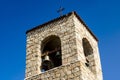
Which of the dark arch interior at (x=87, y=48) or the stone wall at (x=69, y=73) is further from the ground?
the dark arch interior at (x=87, y=48)

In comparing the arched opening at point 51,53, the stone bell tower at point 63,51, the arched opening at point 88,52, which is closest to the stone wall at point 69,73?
the stone bell tower at point 63,51

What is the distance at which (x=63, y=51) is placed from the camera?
37.2 ft

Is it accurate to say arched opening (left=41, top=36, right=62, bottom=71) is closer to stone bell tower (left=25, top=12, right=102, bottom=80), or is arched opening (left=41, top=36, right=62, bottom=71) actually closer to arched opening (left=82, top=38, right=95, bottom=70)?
stone bell tower (left=25, top=12, right=102, bottom=80)

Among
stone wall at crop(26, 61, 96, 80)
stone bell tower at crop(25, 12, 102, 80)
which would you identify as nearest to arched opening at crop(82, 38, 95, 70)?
stone bell tower at crop(25, 12, 102, 80)

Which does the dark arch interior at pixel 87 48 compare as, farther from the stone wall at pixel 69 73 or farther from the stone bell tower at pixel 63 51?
the stone wall at pixel 69 73

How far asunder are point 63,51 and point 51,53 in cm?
71

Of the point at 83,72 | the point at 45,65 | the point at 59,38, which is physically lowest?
the point at 83,72

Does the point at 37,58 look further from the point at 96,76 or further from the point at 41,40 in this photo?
the point at 96,76

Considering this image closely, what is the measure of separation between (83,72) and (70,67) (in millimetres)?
467

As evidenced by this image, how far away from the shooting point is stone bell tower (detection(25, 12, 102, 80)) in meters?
10.8

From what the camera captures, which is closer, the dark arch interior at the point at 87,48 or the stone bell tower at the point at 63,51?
the stone bell tower at the point at 63,51

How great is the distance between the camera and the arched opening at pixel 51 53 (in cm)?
1170

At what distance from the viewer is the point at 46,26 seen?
12.4 m

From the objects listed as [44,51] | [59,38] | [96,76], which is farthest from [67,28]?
[96,76]
